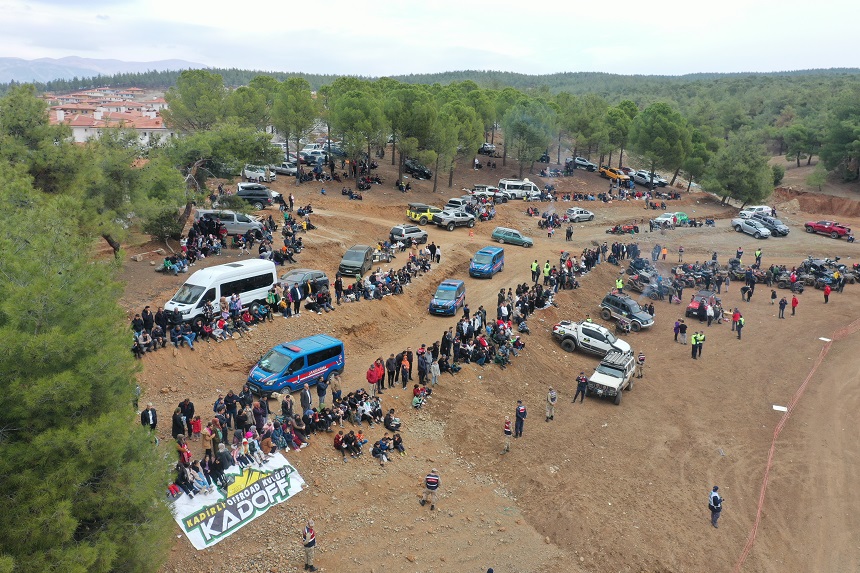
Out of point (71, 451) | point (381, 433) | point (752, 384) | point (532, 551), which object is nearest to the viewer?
point (71, 451)

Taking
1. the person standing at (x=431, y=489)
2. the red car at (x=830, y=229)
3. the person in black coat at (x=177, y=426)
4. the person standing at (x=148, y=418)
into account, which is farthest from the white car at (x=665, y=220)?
the person standing at (x=148, y=418)

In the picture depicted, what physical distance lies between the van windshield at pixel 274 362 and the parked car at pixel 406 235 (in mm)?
19831

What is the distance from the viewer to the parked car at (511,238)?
44.3m

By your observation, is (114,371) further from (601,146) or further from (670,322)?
(601,146)

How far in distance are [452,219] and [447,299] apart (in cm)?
1755

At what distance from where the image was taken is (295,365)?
20266 millimetres

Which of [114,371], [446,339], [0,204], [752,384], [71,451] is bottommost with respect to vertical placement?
→ [752,384]

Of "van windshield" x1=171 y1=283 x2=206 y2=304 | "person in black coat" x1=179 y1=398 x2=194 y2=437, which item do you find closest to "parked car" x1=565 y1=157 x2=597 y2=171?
"van windshield" x1=171 y1=283 x2=206 y2=304

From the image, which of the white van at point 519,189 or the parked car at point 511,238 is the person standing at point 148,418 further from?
the white van at point 519,189

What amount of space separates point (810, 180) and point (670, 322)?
51908mm

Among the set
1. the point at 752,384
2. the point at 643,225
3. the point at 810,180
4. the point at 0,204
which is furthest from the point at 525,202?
the point at 0,204

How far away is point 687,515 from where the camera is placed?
59.3 feet

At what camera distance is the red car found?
54.2 meters

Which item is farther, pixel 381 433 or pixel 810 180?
pixel 810 180
